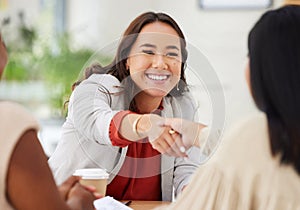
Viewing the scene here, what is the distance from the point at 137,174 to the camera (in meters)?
1.75

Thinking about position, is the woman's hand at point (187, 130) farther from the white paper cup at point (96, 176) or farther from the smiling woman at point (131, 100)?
the white paper cup at point (96, 176)

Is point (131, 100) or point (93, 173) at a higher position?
point (131, 100)

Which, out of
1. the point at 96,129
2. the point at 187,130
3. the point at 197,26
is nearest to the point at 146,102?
the point at 96,129

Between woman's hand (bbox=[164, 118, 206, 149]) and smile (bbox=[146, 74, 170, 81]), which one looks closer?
woman's hand (bbox=[164, 118, 206, 149])

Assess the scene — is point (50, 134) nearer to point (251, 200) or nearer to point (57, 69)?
A: point (57, 69)

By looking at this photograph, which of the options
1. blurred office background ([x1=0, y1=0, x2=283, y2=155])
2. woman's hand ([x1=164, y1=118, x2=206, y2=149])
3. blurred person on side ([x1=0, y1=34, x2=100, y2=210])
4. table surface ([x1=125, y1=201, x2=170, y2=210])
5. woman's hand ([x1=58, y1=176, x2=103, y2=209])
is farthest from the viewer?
blurred office background ([x1=0, y1=0, x2=283, y2=155])

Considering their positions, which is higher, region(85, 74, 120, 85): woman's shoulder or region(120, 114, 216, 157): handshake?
region(85, 74, 120, 85): woman's shoulder

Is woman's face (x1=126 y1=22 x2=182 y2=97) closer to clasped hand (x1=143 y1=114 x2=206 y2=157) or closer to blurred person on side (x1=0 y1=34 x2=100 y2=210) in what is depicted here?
clasped hand (x1=143 y1=114 x2=206 y2=157)

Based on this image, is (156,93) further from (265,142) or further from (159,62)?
(265,142)

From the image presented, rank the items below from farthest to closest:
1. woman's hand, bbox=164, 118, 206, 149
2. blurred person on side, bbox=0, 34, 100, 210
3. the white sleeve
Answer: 1. the white sleeve
2. woman's hand, bbox=164, 118, 206, 149
3. blurred person on side, bbox=0, 34, 100, 210

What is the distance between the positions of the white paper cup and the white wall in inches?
124

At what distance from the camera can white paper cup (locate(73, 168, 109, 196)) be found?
146cm

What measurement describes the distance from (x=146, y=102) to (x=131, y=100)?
0.04 meters

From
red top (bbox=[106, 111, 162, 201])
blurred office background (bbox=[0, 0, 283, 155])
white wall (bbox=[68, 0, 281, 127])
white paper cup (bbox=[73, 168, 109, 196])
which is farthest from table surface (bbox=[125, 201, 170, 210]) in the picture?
white wall (bbox=[68, 0, 281, 127])
